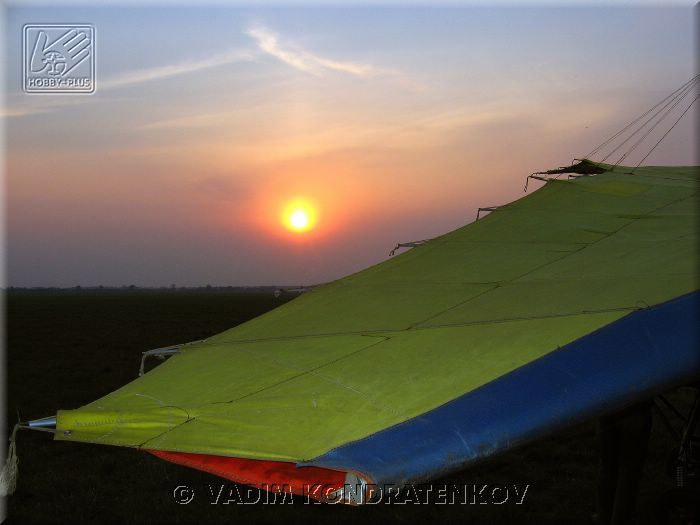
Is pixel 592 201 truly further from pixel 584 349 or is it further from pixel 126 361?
pixel 126 361

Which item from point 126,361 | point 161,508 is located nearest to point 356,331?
point 161,508

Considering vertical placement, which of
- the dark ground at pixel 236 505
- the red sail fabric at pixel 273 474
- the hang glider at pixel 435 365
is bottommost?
the dark ground at pixel 236 505

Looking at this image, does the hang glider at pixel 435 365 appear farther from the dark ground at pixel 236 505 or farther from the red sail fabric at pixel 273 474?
the dark ground at pixel 236 505

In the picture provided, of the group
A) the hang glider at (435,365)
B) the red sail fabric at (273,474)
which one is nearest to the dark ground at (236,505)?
the hang glider at (435,365)

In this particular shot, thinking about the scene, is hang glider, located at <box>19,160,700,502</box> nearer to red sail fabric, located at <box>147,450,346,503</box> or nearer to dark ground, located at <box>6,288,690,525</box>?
red sail fabric, located at <box>147,450,346,503</box>

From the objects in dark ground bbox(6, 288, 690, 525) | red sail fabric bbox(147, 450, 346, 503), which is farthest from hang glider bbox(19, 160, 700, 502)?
dark ground bbox(6, 288, 690, 525)

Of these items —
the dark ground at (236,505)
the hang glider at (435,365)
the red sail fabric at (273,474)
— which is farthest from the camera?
the dark ground at (236,505)

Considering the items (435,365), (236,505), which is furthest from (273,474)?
(236,505)

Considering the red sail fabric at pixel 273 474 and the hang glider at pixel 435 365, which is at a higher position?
the hang glider at pixel 435 365

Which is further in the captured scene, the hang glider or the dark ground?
the dark ground

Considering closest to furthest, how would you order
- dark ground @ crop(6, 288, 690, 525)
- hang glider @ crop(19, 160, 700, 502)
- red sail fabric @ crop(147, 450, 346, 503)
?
1. red sail fabric @ crop(147, 450, 346, 503)
2. hang glider @ crop(19, 160, 700, 502)
3. dark ground @ crop(6, 288, 690, 525)
